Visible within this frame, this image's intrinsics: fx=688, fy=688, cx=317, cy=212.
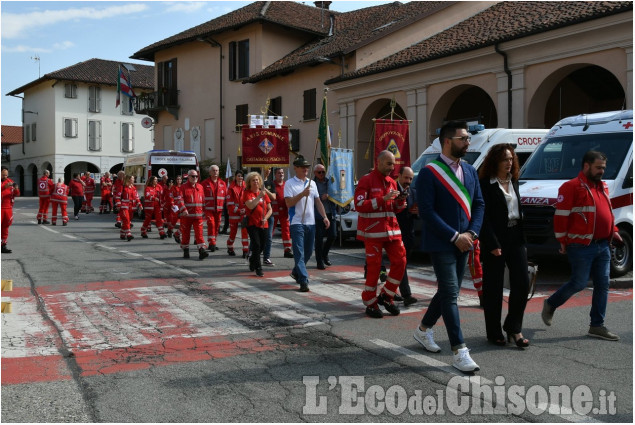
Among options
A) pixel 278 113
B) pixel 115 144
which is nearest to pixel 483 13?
pixel 278 113

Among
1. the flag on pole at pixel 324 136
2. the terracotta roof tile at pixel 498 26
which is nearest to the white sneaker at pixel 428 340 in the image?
the flag on pole at pixel 324 136

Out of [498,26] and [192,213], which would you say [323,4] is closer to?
[498,26]

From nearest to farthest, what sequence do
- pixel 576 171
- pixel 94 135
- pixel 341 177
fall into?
pixel 576 171 < pixel 341 177 < pixel 94 135

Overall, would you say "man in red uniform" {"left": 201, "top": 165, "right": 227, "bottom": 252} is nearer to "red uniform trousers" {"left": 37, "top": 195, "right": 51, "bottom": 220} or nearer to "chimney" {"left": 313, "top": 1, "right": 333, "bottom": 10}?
"red uniform trousers" {"left": 37, "top": 195, "right": 51, "bottom": 220}

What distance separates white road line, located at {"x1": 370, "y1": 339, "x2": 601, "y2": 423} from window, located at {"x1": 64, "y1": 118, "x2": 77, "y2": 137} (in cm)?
5508

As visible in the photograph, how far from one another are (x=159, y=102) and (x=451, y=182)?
1426 inches

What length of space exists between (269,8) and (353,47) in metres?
9.84

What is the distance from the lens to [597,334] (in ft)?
21.3

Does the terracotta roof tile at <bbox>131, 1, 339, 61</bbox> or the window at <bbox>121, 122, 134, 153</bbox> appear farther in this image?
the window at <bbox>121, 122, 134, 153</bbox>

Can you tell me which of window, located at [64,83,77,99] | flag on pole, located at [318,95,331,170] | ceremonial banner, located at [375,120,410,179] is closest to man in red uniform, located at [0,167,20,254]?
flag on pole, located at [318,95,331,170]

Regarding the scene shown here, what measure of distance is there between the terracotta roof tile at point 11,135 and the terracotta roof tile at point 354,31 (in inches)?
1743

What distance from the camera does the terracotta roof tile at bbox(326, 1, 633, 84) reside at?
61.0ft

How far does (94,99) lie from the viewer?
58.2 metres

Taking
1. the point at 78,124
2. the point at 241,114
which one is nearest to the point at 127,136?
the point at 78,124
